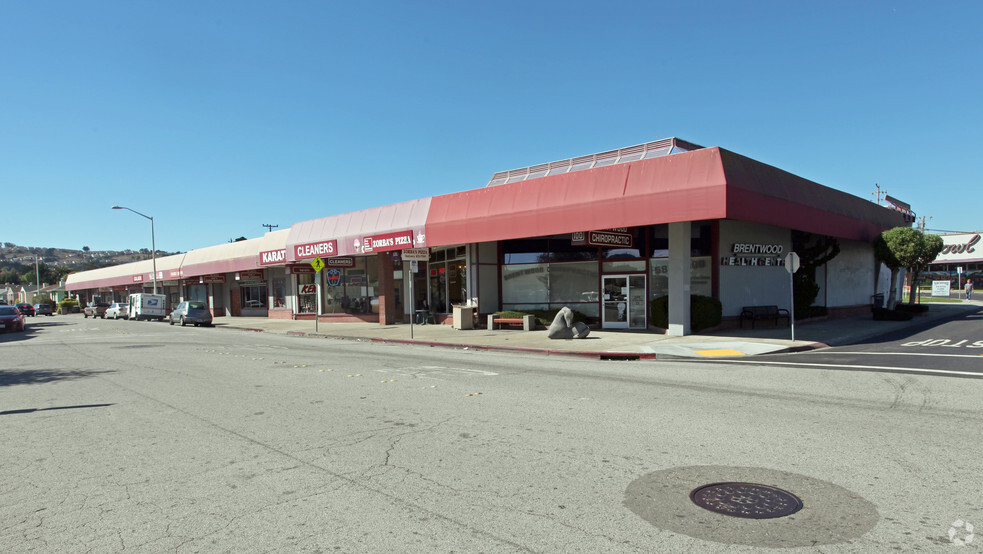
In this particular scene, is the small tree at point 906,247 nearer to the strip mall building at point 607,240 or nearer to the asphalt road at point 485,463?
the strip mall building at point 607,240

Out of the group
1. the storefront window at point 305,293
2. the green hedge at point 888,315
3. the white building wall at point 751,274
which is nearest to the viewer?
the white building wall at point 751,274

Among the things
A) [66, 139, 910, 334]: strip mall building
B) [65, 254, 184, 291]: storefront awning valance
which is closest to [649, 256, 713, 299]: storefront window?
[66, 139, 910, 334]: strip mall building

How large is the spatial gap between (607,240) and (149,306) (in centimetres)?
3748

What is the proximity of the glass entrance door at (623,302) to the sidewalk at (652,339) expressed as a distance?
77cm

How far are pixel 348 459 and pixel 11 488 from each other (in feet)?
9.47

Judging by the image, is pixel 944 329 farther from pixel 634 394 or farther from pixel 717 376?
pixel 634 394

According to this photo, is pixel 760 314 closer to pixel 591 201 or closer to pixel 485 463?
pixel 591 201

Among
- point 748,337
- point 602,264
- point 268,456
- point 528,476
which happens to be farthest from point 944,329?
point 268,456

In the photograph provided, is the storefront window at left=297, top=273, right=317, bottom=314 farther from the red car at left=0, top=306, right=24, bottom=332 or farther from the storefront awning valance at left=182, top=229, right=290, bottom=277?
the red car at left=0, top=306, right=24, bottom=332

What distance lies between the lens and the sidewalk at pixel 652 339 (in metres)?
15.2

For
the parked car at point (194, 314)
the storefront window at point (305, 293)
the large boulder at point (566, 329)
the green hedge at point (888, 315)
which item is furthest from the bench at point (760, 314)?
the parked car at point (194, 314)

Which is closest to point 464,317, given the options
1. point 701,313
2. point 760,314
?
point 701,313

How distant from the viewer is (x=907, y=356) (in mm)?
13461

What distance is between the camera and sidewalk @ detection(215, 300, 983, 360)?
50.0 ft
